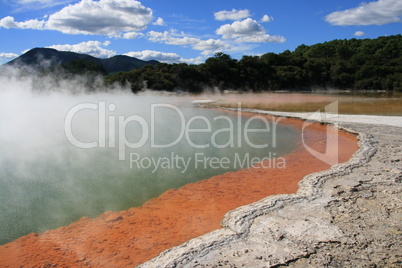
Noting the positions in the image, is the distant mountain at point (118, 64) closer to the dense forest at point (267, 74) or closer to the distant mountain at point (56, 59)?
the distant mountain at point (56, 59)

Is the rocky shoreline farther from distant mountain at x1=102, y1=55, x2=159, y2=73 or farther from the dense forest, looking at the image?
distant mountain at x1=102, y1=55, x2=159, y2=73

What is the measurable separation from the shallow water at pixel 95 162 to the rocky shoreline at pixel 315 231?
63.8 inches

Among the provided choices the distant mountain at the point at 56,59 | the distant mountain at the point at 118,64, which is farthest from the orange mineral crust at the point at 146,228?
the distant mountain at the point at 118,64

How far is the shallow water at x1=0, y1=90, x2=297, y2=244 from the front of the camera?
4133mm

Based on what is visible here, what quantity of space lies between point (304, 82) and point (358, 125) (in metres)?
24.9

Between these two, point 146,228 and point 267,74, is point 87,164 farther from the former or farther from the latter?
point 267,74

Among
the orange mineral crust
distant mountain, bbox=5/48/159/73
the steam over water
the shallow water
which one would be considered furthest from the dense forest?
the orange mineral crust

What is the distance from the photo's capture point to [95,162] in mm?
5895

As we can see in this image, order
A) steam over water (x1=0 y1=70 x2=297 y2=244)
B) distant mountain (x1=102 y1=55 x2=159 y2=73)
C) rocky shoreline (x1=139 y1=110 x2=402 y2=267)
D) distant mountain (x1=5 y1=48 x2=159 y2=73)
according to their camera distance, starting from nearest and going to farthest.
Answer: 1. rocky shoreline (x1=139 y1=110 x2=402 y2=267)
2. steam over water (x1=0 y1=70 x2=297 y2=244)
3. distant mountain (x1=5 y1=48 x2=159 y2=73)
4. distant mountain (x1=102 y1=55 x2=159 y2=73)

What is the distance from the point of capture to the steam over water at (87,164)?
411cm

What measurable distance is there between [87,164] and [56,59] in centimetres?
2331

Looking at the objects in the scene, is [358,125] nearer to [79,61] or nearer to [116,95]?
[116,95]

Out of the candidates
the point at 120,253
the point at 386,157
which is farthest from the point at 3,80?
the point at 386,157

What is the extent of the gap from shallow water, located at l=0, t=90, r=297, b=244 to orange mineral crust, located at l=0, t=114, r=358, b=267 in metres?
0.27
